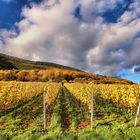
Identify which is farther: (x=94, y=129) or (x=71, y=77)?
(x=71, y=77)

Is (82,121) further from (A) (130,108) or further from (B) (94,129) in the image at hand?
(A) (130,108)

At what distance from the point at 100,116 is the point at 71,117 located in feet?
8.33

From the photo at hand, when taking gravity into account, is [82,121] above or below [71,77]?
below

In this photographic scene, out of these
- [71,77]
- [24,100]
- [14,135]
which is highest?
[71,77]

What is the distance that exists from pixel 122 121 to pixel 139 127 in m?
3.55

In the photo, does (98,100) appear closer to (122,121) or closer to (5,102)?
(5,102)

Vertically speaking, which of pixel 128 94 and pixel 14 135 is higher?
pixel 128 94

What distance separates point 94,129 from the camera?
83.1 feet

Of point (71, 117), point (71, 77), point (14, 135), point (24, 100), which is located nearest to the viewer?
point (14, 135)

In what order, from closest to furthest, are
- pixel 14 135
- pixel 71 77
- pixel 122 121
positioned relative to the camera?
pixel 14 135
pixel 122 121
pixel 71 77

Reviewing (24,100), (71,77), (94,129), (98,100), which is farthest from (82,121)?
(71,77)

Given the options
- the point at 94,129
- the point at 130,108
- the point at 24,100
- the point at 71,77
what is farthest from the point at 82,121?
the point at 71,77

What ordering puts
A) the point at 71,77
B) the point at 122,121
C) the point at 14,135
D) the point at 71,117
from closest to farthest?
the point at 14,135, the point at 122,121, the point at 71,117, the point at 71,77

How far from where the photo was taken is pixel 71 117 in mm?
31859
